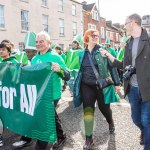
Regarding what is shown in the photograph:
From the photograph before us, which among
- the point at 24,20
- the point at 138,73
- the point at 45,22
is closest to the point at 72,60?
the point at 138,73

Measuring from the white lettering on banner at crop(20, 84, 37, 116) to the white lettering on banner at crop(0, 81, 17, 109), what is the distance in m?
0.23

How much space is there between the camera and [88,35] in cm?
490

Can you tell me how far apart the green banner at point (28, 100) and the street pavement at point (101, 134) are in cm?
59

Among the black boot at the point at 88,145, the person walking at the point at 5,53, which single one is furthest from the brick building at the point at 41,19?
the black boot at the point at 88,145

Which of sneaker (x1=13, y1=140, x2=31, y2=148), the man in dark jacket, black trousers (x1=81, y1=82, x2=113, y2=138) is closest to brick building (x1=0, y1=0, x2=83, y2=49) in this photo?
sneaker (x1=13, y1=140, x2=31, y2=148)

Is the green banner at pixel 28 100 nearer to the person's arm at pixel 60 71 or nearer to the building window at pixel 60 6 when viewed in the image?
the person's arm at pixel 60 71

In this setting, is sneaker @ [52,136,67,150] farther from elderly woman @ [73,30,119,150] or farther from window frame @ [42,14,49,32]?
window frame @ [42,14,49,32]

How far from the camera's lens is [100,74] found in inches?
189

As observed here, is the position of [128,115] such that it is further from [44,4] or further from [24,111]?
[44,4]

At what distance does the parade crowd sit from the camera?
3.85m

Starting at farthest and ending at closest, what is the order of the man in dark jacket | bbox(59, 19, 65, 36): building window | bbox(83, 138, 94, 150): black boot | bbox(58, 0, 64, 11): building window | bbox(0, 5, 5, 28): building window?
bbox(59, 19, 65, 36): building window → bbox(58, 0, 64, 11): building window → bbox(0, 5, 5, 28): building window → bbox(83, 138, 94, 150): black boot → the man in dark jacket

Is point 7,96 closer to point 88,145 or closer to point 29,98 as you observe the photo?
point 29,98

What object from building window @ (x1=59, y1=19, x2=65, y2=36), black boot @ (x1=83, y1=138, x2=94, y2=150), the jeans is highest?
building window @ (x1=59, y1=19, x2=65, y2=36)

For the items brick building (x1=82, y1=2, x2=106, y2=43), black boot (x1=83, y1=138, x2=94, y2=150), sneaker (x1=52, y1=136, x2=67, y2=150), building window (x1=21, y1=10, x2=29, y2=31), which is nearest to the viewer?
black boot (x1=83, y1=138, x2=94, y2=150)
